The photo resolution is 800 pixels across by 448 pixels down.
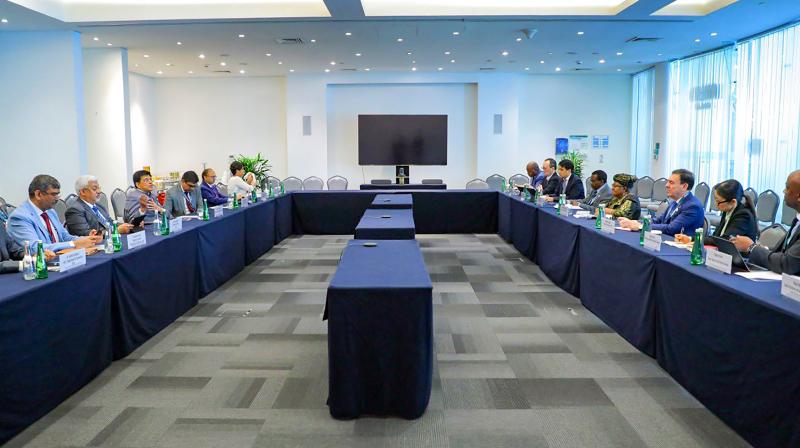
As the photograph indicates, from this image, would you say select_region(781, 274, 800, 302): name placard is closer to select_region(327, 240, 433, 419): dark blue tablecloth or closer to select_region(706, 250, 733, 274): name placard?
select_region(706, 250, 733, 274): name placard

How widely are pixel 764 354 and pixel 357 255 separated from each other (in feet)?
6.96

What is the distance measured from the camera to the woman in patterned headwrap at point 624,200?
5.30 metres

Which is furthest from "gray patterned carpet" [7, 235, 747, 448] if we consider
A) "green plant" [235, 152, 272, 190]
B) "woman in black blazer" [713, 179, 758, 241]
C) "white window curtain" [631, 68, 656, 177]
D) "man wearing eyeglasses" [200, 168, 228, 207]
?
"white window curtain" [631, 68, 656, 177]

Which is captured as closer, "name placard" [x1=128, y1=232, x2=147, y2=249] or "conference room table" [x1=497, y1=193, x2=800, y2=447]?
"conference room table" [x1=497, y1=193, x2=800, y2=447]

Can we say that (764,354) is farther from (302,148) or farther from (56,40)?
(302,148)

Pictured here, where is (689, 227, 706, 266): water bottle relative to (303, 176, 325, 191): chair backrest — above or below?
below

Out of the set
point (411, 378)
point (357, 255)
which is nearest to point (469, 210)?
point (357, 255)

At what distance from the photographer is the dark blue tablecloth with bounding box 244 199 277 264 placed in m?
6.70

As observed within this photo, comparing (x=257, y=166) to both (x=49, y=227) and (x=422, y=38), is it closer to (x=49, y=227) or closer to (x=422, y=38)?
(x=422, y=38)

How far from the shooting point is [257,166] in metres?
13.8

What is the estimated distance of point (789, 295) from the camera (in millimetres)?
2410

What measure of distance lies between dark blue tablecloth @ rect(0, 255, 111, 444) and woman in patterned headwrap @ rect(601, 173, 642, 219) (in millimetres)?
4359

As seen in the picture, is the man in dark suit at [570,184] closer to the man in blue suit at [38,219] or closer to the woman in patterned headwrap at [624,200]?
the woman in patterned headwrap at [624,200]

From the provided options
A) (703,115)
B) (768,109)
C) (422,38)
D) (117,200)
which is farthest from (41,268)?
(703,115)
